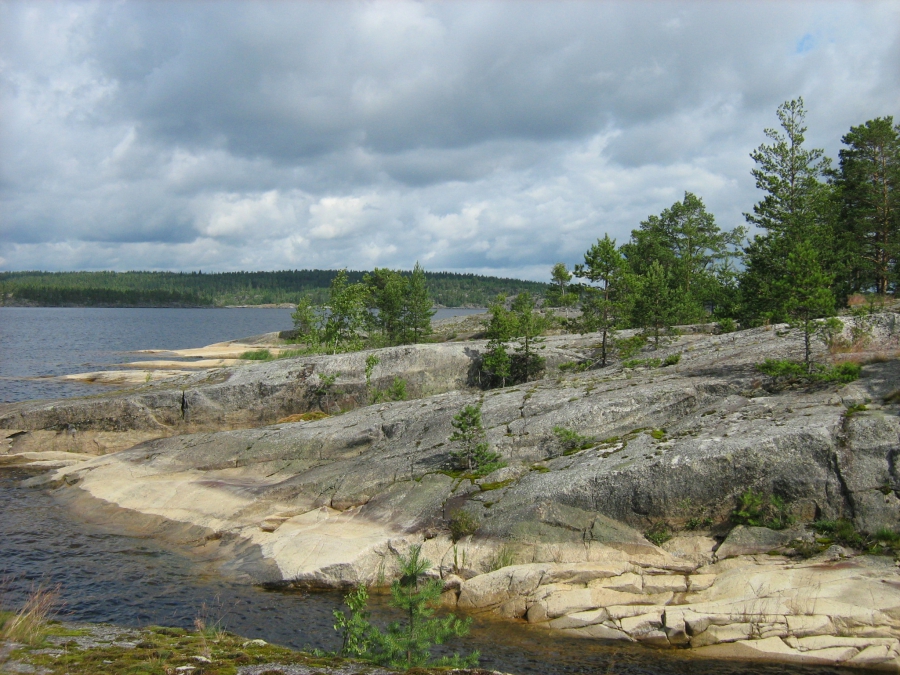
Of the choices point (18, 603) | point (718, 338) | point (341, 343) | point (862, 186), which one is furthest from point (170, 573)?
point (862, 186)

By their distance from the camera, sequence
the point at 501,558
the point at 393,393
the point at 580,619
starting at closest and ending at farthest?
the point at 580,619, the point at 501,558, the point at 393,393

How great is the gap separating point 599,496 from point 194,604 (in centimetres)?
1200

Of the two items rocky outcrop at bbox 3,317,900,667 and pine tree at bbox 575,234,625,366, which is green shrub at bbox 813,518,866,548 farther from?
pine tree at bbox 575,234,625,366

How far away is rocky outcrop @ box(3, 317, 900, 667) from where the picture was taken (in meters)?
14.2

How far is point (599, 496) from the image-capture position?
17891 millimetres

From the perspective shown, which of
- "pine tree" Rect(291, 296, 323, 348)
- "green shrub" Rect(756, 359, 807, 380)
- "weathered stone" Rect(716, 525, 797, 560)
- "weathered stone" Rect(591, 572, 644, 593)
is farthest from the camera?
"pine tree" Rect(291, 296, 323, 348)

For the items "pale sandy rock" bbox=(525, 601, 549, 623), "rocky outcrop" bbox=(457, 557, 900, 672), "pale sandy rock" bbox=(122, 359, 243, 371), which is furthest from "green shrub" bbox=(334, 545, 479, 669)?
"pale sandy rock" bbox=(122, 359, 243, 371)

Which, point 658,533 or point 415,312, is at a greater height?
point 415,312

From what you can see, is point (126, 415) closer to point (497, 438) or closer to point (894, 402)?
point (497, 438)

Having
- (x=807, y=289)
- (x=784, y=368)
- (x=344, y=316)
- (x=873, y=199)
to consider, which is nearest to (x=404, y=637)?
(x=784, y=368)

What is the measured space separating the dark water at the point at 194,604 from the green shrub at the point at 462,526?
293 cm

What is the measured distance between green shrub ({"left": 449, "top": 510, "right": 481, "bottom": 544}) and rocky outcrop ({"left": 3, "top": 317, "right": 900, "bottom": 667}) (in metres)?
0.19

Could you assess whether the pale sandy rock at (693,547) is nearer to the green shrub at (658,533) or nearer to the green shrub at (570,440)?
the green shrub at (658,533)

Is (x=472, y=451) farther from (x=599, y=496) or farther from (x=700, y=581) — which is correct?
(x=700, y=581)
